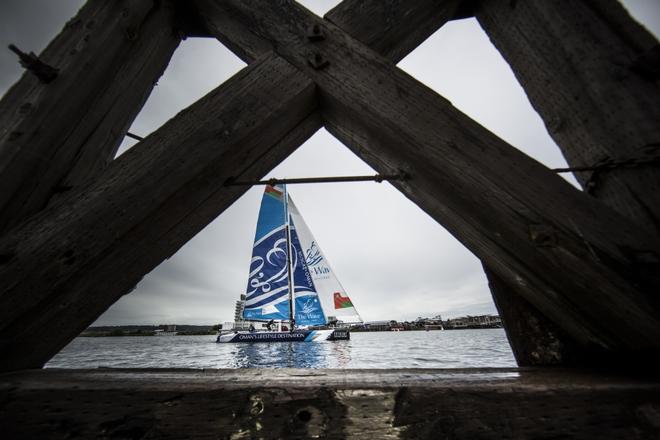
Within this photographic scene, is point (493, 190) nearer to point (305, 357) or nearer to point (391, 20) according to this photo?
point (391, 20)

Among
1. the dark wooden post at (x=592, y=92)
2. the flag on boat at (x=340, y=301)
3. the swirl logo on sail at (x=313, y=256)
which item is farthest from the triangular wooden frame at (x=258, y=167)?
the flag on boat at (x=340, y=301)

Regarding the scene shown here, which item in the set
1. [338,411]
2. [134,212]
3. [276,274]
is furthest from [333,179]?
[276,274]

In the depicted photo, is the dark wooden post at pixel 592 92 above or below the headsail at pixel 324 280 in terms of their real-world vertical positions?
below

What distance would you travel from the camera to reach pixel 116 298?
1.22 metres

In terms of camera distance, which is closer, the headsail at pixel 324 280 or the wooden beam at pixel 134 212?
the wooden beam at pixel 134 212

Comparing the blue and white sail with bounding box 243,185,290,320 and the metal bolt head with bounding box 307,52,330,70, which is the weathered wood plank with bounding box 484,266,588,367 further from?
the blue and white sail with bounding box 243,185,290,320

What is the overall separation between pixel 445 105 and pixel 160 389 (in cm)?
118

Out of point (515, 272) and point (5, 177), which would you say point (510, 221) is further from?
point (5, 177)

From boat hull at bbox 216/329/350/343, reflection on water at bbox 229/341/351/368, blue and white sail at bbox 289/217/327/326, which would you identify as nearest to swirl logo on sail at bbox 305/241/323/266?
blue and white sail at bbox 289/217/327/326

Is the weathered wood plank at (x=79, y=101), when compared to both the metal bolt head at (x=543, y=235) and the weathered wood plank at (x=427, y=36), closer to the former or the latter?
the weathered wood plank at (x=427, y=36)

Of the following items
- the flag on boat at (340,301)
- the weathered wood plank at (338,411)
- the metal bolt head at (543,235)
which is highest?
the flag on boat at (340,301)

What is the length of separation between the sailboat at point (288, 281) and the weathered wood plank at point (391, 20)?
24.9 m

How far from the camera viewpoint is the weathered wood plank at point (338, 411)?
2.07 feet

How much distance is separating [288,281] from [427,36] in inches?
1000
